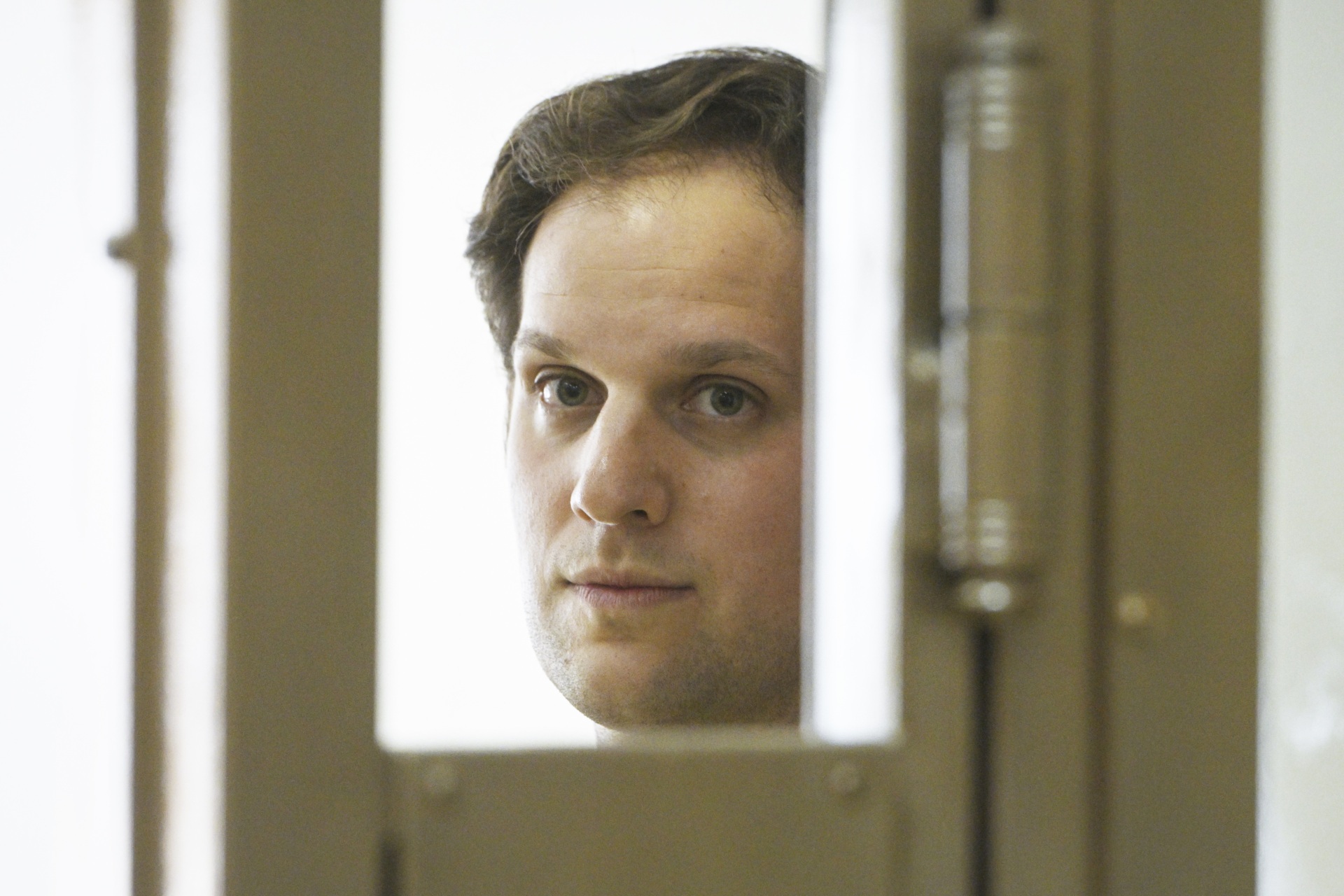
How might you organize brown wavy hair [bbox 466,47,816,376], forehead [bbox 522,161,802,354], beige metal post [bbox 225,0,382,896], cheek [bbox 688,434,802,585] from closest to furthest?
1. beige metal post [bbox 225,0,382,896]
2. cheek [bbox 688,434,802,585]
3. forehead [bbox 522,161,802,354]
4. brown wavy hair [bbox 466,47,816,376]

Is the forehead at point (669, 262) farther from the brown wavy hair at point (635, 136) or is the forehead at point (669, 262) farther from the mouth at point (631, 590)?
the mouth at point (631, 590)

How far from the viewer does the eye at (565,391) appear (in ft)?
3.11

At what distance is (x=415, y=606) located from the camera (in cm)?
46

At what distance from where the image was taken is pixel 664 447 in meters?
0.77

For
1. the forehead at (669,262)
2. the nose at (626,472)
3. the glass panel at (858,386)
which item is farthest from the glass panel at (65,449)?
the forehead at (669,262)

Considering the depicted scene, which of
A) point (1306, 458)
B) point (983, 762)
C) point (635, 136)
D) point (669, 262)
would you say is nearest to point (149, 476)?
point (983, 762)

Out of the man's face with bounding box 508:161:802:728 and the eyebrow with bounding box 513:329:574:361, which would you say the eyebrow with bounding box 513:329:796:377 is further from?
the eyebrow with bounding box 513:329:574:361

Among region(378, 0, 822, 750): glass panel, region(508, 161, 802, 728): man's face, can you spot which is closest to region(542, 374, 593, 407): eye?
region(508, 161, 802, 728): man's face

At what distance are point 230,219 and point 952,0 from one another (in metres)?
0.24

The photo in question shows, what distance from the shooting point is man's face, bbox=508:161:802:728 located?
0.76m

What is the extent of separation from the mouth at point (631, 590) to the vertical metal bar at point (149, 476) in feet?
1.30

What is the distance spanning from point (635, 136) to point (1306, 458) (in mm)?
651

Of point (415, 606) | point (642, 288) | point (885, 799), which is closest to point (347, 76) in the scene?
point (415, 606)

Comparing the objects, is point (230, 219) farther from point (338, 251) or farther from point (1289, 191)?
point (1289, 191)
